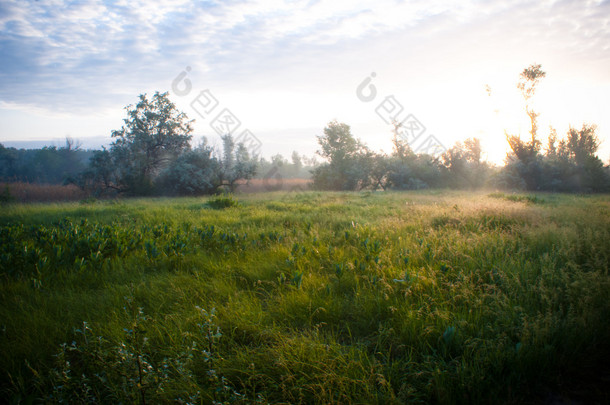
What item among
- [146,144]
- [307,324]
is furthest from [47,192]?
[307,324]

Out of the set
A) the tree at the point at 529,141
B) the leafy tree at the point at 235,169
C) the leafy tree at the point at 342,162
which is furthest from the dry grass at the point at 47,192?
the tree at the point at 529,141

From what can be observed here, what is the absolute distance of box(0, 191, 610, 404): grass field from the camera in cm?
175

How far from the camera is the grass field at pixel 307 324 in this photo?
5.73ft

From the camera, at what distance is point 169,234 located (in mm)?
5203

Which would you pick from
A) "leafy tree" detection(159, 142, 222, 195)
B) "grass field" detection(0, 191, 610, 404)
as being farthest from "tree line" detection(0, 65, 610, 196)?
"grass field" detection(0, 191, 610, 404)

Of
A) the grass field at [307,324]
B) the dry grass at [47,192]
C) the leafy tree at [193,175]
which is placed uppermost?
the leafy tree at [193,175]

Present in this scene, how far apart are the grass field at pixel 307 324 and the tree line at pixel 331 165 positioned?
1682 cm

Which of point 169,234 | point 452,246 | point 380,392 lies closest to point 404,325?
point 380,392

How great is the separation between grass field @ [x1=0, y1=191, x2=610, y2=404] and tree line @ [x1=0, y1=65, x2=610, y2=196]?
55.2 ft

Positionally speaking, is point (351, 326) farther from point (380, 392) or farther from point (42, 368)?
point (42, 368)

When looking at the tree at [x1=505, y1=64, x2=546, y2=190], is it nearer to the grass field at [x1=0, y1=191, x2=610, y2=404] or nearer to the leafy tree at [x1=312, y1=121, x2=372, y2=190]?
the leafy tree at [x1=312, y1=121, x2=372, y2=190]

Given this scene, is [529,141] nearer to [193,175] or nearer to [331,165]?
[331,165]

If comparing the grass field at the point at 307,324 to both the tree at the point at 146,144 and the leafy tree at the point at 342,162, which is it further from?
the leafy tree at the point at 342,162

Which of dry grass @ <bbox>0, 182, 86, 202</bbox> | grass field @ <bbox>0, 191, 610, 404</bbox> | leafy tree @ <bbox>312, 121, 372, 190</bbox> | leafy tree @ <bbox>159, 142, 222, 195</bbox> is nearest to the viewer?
grass field @ <bbox>0, 191, 610, 404</bbox>
